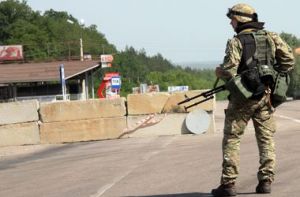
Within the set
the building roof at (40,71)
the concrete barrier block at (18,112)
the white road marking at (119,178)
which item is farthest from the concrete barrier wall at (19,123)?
the building roof at (40,71)

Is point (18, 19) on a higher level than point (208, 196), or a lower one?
higher

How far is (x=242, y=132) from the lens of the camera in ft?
19.9

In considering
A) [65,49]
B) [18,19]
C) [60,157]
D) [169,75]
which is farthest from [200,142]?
[169,75]

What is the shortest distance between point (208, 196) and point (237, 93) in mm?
1184

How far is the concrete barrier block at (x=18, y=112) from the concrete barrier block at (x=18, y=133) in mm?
128

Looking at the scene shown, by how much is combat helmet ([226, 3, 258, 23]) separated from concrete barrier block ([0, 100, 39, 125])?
35.6 feet

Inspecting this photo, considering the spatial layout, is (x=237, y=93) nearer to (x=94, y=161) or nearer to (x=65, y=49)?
(x=94, y=161)

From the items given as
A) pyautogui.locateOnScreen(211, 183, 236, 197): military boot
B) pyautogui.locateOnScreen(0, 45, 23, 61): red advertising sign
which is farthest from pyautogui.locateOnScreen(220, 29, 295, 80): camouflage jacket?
pyautogui.locateOnScreen(0, 45, 23, 61): red advertising sign

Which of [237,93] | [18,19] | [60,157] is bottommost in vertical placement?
[60,157]

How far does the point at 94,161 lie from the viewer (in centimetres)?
1109

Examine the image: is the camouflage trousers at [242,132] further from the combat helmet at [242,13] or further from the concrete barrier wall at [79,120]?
the concrete barrier wall at [79,120]

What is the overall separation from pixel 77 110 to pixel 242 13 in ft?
34.8

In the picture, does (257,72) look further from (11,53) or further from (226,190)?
(11,53)

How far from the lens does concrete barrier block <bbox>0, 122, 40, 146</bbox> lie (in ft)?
53.4
